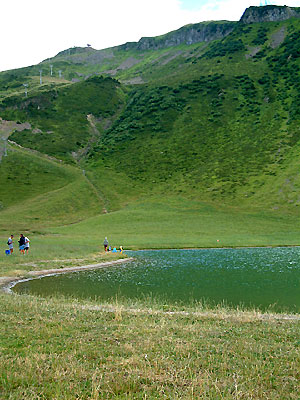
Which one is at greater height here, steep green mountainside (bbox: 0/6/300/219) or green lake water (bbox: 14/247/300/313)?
steep green mountainside (bbox: 0/6/300/219)

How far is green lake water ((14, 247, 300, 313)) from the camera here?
2739 cm

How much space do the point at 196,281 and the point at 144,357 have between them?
23.0 m

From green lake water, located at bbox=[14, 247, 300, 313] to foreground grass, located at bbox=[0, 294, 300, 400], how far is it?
9.22 meters

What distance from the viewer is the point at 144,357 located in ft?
36.7

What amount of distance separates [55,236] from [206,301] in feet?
→ 161

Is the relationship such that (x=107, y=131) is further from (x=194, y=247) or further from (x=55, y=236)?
(x=194, y=247)

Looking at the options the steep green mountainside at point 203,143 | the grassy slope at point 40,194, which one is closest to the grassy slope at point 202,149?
the steep green mountainside at point 203,143

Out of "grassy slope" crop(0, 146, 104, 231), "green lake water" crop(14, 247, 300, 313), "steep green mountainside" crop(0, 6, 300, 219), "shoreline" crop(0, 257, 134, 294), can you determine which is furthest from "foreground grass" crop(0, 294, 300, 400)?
"steep green mountainside" crop(0, 6, 300, 219)

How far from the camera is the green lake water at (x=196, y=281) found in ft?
89.9

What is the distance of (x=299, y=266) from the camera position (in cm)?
4056

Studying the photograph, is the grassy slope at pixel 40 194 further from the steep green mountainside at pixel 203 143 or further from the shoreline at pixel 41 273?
the shoreline at pixel 41 273

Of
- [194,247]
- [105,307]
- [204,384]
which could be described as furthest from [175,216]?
[204,384]

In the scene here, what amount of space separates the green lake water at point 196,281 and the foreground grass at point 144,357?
9.22 metres

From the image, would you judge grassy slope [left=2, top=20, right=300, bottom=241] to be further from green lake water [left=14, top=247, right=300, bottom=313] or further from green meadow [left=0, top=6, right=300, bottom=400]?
green lake water [left=14, top=247, right=300, bottom=313]
